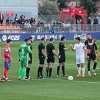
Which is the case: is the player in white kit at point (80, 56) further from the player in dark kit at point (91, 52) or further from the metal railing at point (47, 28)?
the metal railing at point (47, 28)

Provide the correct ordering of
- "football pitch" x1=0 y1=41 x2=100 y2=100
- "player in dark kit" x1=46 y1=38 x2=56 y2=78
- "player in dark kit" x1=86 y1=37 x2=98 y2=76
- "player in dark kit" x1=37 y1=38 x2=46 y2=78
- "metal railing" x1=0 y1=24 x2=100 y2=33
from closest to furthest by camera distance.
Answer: "football pitch" x1=0 y1=41 x2=100 y2=100
"player in dark kit" x1=37 y1=38 x2=46 y2=78
"player in dark kit" x1=46 y1=38 x2=56 y2=78
"player in dark kit" x1=86 y1=37 x2=98 y2=76
"metal railing" x1=0 y1=24 x2=100 y2=33

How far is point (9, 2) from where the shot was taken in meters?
78.2

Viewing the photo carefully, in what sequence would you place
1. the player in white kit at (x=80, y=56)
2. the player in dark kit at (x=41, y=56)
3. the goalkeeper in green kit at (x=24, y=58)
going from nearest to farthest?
the goalkeeper in green kit at (x=24, y=58) → the player in dark kit at (x=41, y=56) → the player in white kit at (x=80, y=56)

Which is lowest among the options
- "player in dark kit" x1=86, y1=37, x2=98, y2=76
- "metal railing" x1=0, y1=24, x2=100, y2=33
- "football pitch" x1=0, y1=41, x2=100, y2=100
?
"metal railing" x1=0, y1=24, x2=100, y2=33

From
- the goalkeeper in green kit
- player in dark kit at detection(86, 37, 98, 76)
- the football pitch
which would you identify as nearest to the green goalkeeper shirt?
the goalkeeper in green kit

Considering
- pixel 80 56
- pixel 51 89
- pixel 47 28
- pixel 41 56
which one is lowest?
pixel 47 28

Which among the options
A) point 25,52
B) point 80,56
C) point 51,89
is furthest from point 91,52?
point 51,89

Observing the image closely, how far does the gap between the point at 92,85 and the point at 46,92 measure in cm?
314

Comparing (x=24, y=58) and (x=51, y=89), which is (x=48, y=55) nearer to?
(x=24, y=58)

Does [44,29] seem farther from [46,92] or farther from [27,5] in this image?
[46,92]

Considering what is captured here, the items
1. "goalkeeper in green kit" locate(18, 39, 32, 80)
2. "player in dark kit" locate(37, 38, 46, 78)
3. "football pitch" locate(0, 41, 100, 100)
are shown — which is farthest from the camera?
"player in dark kit" locate(37, 38, 46, 78)

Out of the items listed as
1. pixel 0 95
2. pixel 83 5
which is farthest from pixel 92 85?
pixel 83 5

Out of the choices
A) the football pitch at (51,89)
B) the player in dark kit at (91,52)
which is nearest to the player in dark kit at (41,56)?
the football pitch at (51,89)

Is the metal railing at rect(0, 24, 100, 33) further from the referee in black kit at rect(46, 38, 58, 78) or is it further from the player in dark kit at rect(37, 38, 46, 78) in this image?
the player in dark kit at rect(37, 38, 46, 78)
